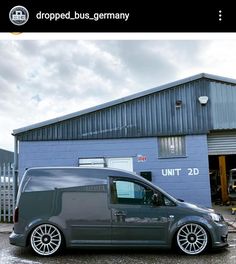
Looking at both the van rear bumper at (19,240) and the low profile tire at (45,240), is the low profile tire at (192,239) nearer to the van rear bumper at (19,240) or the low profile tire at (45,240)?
the low profile tire at (45,240)

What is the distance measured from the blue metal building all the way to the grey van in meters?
6.33

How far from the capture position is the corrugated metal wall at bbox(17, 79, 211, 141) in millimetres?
14055

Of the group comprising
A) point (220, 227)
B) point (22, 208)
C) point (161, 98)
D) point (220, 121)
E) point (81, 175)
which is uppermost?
point (161, 98)

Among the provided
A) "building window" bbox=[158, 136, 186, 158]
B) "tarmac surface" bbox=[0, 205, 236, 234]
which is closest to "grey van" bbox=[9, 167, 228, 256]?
"tarmac surface" bbox=[0, 205, 236, 234]

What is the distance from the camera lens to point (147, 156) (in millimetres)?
13953

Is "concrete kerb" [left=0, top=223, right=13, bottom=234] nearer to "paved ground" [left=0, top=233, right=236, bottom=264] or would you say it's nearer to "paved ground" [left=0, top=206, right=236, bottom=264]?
"paved ground" [left=0, top=206, right=236, bottom=264]

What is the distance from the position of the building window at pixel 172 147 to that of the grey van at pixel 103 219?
647 cm

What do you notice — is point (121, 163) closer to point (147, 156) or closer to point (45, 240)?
point (147, 156)

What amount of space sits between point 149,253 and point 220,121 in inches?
305
